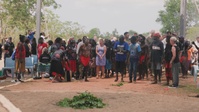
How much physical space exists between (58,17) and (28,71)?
43661 mm

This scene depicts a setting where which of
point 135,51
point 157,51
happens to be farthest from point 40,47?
point 157,51

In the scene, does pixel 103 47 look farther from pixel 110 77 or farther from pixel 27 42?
pixel 27 42

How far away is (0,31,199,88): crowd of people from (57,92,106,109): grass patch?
14.2 ft

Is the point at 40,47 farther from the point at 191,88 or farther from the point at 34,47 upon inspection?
the point at 191,88

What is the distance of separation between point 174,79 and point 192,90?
734 millimetres

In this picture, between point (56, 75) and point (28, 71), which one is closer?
point (56, 75)

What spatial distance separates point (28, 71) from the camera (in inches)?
721

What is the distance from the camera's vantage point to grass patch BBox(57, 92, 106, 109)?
9320 millimetres

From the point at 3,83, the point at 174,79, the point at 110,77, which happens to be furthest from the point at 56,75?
the point at 174,79

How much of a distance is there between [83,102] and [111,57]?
26.8ft

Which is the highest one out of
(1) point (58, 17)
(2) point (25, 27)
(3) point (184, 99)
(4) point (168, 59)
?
(1) point (58, 17)

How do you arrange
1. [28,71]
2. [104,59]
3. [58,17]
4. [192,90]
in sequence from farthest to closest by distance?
[58,17] < [28,71] < [104,59] < [192,90]

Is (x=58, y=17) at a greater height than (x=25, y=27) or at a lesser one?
greater

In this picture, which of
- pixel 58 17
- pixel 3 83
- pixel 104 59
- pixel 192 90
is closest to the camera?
pixel 192 90
